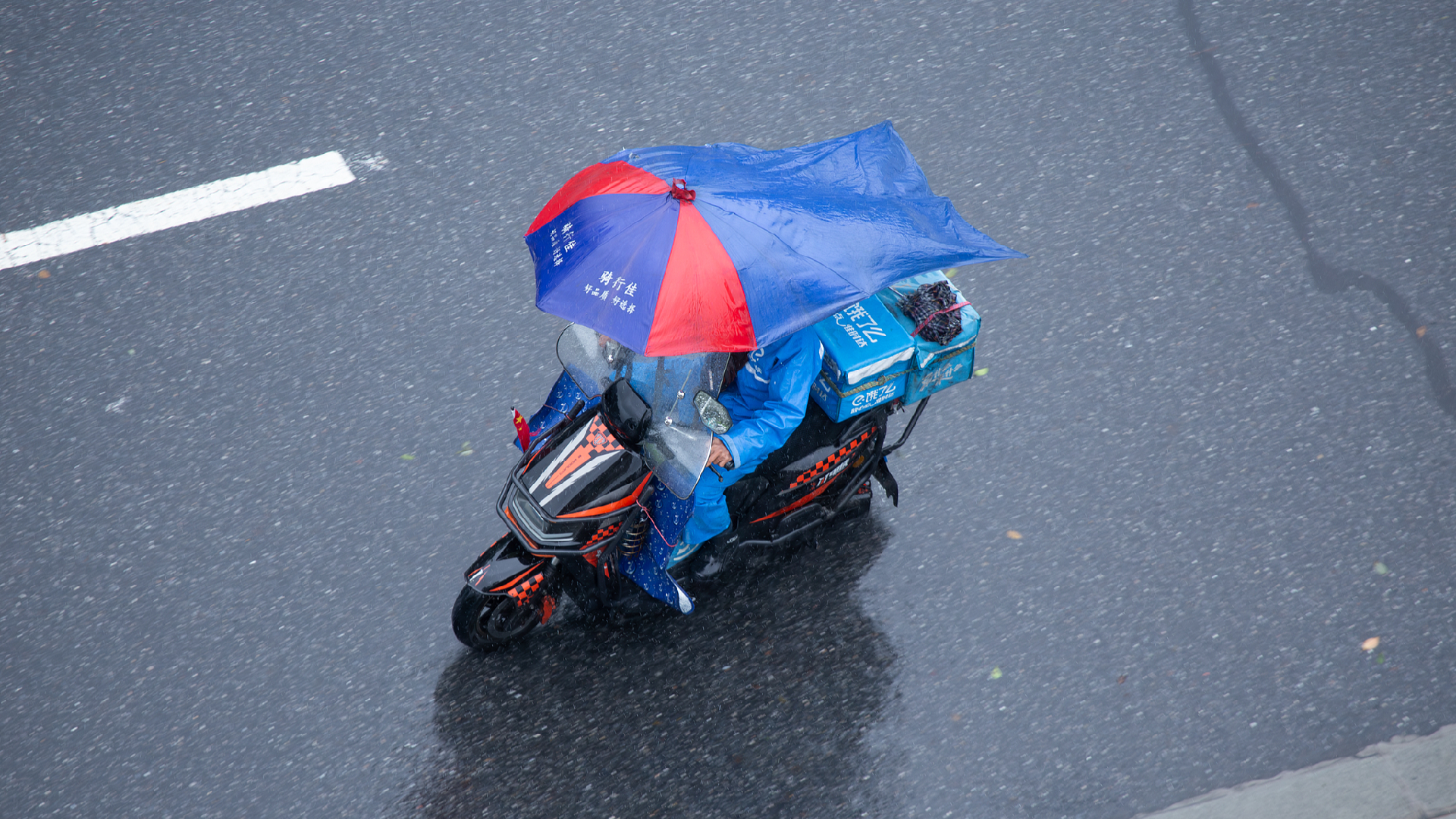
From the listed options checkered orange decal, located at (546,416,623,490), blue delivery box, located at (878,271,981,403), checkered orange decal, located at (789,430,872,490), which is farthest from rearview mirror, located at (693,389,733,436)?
blue delivery box, located at (878,271,981,403)

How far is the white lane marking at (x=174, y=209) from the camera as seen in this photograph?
18.1 feet

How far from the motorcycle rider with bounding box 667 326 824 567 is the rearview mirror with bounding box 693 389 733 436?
9 centimetres

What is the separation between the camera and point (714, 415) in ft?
11.2

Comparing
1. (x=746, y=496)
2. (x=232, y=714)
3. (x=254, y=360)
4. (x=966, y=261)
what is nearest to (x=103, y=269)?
(x=254, y=360)

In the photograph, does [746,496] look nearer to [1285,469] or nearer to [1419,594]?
[1285,469]

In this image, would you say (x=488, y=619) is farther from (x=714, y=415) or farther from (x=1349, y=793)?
(x=1349, y=793)

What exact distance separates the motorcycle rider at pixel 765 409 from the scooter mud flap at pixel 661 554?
0.09 meters

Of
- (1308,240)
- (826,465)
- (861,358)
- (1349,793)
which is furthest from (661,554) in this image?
(1308,240)

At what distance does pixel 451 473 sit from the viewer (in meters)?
4.69

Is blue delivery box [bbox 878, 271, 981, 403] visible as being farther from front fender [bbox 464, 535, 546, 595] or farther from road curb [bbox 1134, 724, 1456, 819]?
road curb [bbox 1134, 724, 1456, 819]

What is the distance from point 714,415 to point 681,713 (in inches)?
51.0

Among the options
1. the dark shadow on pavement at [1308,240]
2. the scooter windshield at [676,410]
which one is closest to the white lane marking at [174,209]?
the scooter windshield at [676,410]

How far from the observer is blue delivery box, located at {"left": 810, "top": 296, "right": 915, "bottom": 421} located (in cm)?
367

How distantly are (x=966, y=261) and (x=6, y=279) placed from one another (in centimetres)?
505
